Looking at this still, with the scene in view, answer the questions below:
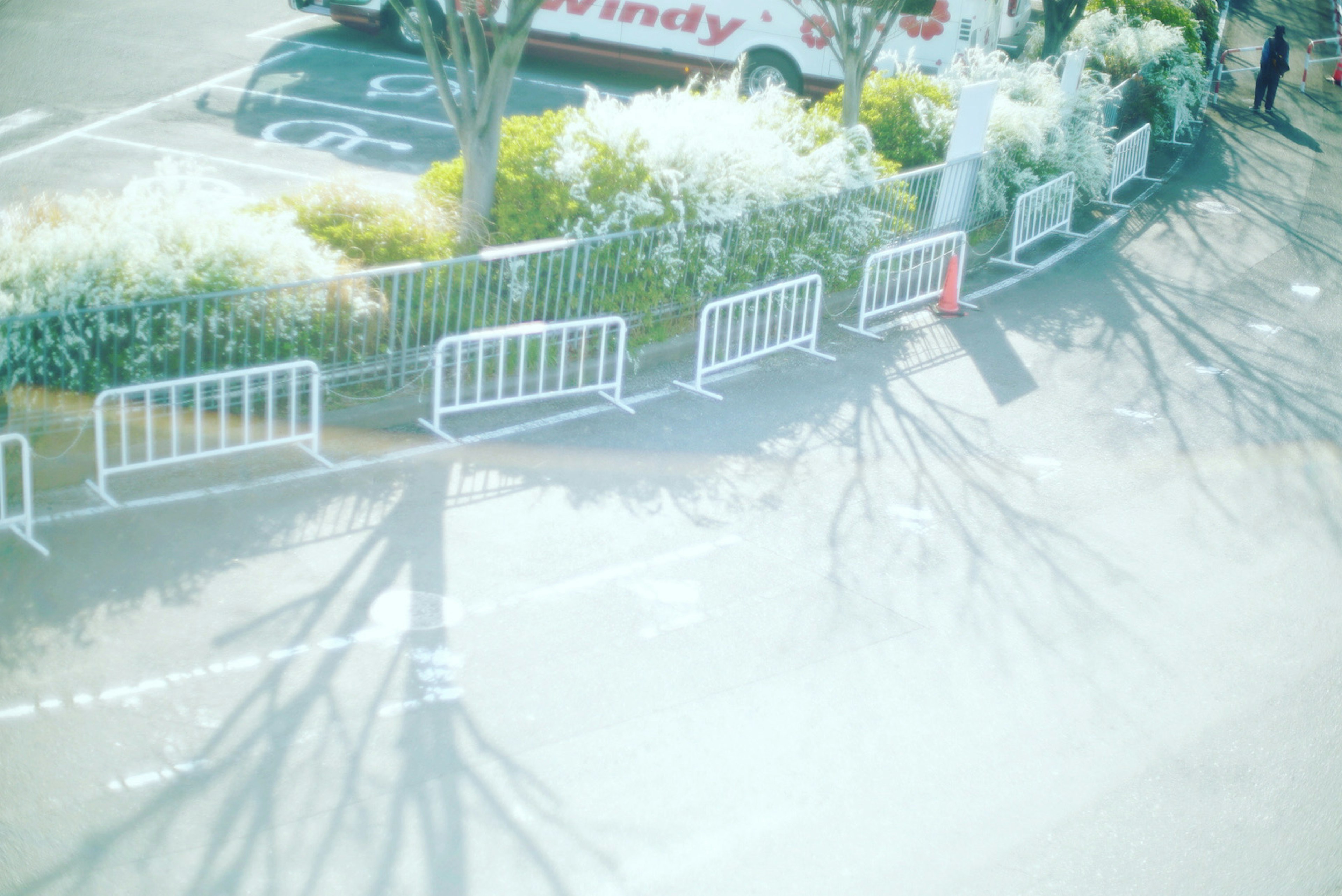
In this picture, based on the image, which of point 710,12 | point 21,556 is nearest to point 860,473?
point 21,556

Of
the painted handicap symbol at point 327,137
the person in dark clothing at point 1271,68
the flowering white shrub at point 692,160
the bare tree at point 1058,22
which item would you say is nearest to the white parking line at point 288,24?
the painted handicap symbol at point 327,137

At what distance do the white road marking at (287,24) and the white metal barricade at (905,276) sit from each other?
13.4m

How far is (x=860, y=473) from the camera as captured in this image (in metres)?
8.66

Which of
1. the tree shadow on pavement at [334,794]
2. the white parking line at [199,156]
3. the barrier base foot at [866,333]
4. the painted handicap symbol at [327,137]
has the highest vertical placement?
the painted handicap symbol at [327,137]

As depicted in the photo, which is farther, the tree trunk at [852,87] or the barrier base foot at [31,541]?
the tree trunk at [852,87]

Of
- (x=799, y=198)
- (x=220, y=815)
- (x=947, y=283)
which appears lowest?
(x=220, y=815)

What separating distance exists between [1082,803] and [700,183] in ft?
22.7

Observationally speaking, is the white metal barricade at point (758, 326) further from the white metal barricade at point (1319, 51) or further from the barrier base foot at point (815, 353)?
the white metal barricade at point (1319, 51)

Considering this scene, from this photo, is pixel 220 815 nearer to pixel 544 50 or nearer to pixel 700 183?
pixel 700 183

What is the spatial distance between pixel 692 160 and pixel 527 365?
8.92 feet

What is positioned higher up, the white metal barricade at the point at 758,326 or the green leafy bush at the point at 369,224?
the green leafy bush at the point at 369,224

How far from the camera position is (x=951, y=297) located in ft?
40.2

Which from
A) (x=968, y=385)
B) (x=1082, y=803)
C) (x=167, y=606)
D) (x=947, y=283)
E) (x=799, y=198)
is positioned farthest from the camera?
(x=947, y=283)

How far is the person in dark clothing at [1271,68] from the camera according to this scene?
22.6 m
